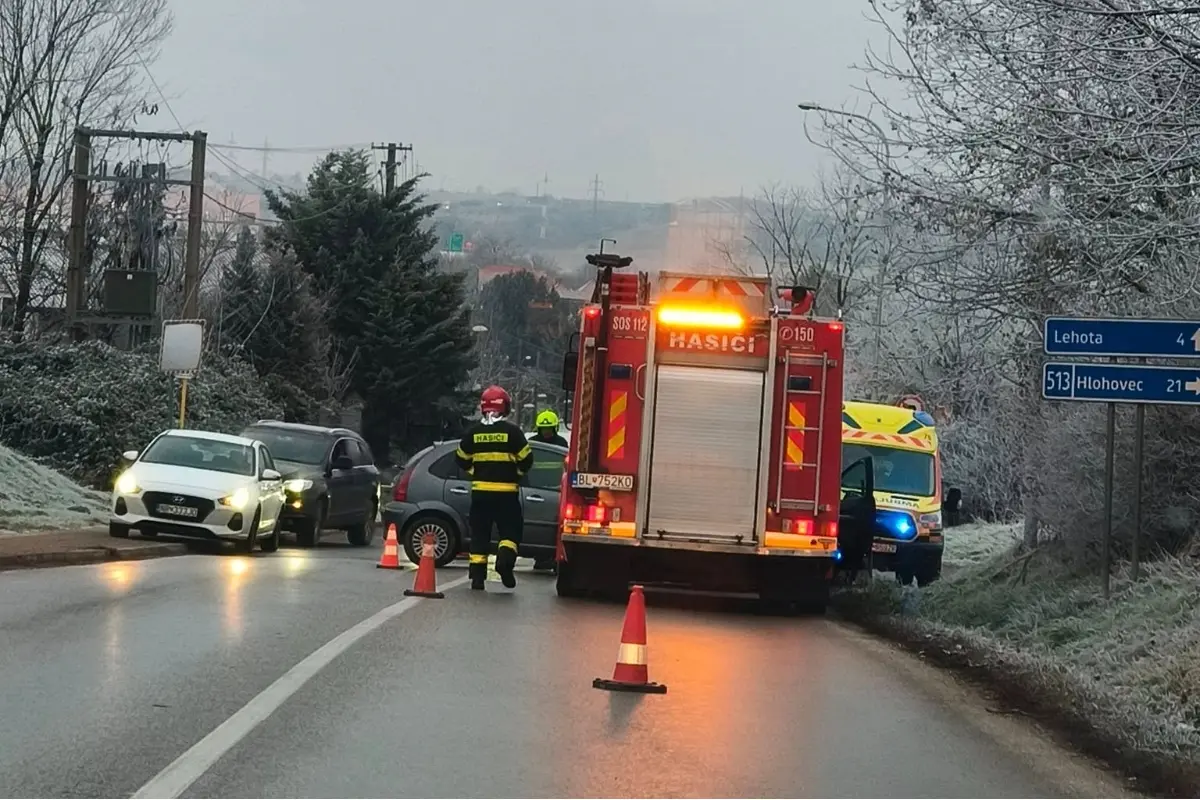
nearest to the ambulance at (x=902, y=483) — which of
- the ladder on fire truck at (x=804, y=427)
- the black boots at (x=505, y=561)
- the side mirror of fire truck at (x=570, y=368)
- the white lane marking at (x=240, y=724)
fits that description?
the ladder on fire truck at (x=804, y=427)

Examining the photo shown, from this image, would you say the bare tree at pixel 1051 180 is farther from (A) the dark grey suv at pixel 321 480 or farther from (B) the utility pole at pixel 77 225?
(B) the utility pole at pixel 77 225

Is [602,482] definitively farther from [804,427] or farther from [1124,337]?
[1124,337]

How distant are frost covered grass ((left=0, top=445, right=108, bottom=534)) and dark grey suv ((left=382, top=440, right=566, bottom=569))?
15.8 ft

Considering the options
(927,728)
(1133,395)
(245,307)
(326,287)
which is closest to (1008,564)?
(1133,395)

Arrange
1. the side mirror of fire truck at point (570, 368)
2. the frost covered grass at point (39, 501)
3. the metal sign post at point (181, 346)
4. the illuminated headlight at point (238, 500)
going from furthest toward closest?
the metal sign post at point (181, 346) → the frost covered grass at point (39, 501) → the illuminated headlight at point (238, 500) → the side mirror of fire truck at point (570, 368)

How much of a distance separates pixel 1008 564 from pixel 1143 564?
447 cm

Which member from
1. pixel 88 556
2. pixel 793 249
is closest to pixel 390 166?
pixel 793 249

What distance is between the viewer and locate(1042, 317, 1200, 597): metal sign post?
13.0 meters

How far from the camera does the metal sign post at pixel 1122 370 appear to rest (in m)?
13.0

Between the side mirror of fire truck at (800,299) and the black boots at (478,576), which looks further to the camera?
the side mirror of fire truck at (800,299)

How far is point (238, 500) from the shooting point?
20781 millimetres

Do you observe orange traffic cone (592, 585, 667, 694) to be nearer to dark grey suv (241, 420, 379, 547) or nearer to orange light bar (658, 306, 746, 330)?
orange light bar (658, 306, 746, 330)

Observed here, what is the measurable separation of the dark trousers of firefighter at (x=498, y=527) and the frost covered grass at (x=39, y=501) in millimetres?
7292

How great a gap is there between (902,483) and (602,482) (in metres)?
7.22
